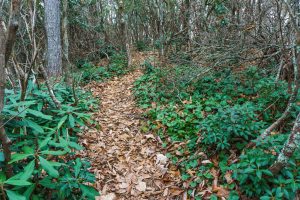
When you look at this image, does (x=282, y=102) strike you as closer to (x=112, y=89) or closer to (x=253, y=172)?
(x=253, y=172)

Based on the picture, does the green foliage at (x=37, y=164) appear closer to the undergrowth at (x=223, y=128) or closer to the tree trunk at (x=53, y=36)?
the undergrowth at (x=223, y=128)

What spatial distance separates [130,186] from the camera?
3008mm

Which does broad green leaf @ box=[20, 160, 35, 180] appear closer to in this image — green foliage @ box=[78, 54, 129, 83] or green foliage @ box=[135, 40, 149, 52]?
green foliage @ box=[78, 54, 129, 83]

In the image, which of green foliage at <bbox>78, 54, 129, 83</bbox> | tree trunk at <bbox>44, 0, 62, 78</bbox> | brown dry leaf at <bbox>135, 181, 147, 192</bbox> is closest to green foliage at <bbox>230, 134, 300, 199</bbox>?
brown dry leaf at <bbox>135, 181, 147, 192</bbox>

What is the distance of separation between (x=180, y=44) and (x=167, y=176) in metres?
5.27

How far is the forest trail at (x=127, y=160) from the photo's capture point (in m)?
2.93

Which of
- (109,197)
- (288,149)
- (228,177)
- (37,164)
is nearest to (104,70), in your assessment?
(109,197)

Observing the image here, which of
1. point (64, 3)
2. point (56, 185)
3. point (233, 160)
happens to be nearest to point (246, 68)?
point (233, 160)

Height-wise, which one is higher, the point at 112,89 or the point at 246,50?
the point at 246,50

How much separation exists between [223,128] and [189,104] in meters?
1.33

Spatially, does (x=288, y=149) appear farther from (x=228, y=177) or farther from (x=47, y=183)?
(x=47, y=183)

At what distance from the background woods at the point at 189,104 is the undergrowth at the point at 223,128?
1 centimetres

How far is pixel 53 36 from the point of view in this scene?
22.4 ft

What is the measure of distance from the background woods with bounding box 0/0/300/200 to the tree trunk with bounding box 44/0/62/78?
0.03 m
